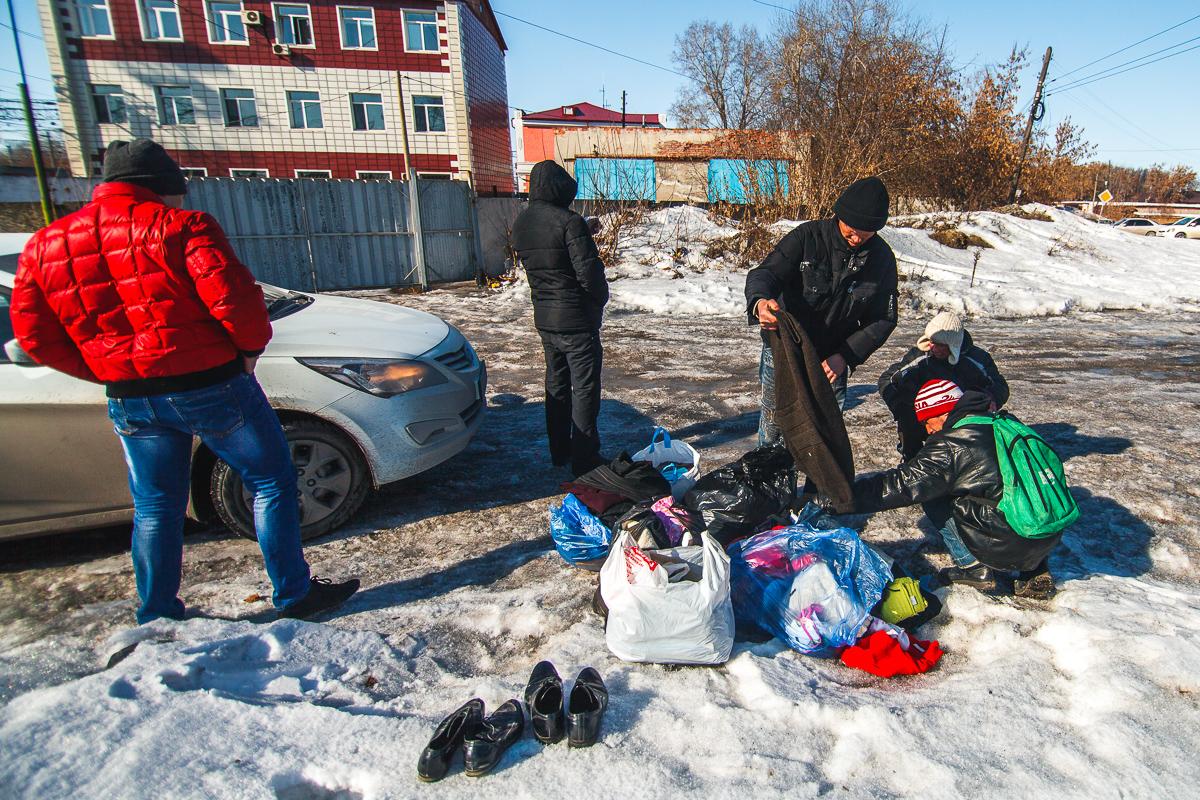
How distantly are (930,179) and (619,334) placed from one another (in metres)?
15.5

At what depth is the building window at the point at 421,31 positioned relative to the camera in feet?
82.7

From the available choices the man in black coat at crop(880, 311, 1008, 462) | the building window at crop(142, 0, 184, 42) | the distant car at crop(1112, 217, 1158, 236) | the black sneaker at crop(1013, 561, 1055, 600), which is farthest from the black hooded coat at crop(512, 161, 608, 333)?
the distant car at crop(1112, 217, 1158, 236)

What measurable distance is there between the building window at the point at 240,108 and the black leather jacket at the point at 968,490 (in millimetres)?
29207

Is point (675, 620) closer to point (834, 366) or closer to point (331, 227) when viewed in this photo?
point (834, 366)

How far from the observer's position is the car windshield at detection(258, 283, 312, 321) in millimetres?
3893

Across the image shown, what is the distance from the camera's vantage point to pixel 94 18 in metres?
24.1

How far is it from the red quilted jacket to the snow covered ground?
3.43 ft

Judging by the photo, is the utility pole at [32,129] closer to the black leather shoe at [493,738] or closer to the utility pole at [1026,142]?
the black leather shoe at [493,738]

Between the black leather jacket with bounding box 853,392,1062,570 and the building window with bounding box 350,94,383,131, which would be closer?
the black leather jacket with bounding box 853,392,1062,570

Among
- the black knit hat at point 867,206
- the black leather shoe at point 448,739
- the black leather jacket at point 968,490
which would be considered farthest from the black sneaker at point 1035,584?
the black leather shoe at point 448,739

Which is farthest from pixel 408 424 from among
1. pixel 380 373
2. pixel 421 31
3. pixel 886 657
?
pixel 421 31

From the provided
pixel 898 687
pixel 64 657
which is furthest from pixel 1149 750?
pixel 64 657

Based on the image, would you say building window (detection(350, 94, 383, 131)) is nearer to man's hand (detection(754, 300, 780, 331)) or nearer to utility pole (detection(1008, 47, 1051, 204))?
utility pole (detection(1008, 47, 1051, 204))

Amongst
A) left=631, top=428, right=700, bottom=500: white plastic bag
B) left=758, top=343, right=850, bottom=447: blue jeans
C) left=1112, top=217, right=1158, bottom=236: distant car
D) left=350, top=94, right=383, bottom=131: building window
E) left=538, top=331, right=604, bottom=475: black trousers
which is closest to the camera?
left=631, top=428, right=700, bottom=500: white plastic bag
